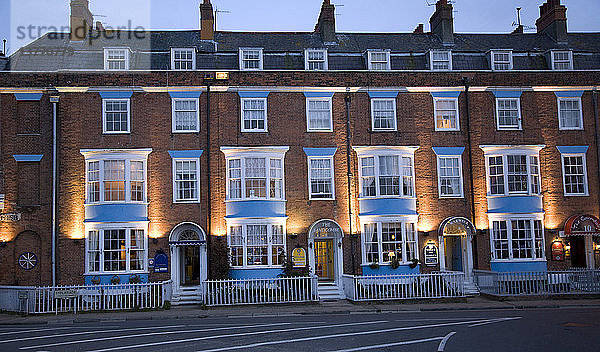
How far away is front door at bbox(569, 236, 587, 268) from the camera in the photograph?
100.0ft

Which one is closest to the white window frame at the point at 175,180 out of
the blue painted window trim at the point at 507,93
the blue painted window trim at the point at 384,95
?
the blue painted window trim at the point at 384,95

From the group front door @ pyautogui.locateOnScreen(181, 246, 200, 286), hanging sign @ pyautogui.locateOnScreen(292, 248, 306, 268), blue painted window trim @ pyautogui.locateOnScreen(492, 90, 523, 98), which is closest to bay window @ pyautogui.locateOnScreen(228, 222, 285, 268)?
hanging sign @ pyautogui.locateOnScreen(292, 248, 306, 268)

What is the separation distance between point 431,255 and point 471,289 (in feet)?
7.88

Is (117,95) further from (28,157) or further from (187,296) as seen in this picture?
(187,296)

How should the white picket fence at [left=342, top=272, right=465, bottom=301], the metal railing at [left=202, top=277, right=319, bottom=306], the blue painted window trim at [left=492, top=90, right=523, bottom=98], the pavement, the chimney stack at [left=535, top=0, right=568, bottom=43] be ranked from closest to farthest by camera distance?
the pavement < the metal railing at [left=202, top=277, right=319, bottom=306] < the white picket fence at [left=342, top=272, right=465, bottom=301] < the blue painted window trim at [left=492, top=90, right=523, bottom=98] < the chimney stack at [left=535, top=0, right=568, bottom=43]

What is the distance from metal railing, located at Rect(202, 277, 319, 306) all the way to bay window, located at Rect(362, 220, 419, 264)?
444 centimetres

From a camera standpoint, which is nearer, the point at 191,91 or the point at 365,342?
the point at 365,342

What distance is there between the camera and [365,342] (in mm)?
14852

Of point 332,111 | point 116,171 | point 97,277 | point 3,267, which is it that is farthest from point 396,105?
point 3,267

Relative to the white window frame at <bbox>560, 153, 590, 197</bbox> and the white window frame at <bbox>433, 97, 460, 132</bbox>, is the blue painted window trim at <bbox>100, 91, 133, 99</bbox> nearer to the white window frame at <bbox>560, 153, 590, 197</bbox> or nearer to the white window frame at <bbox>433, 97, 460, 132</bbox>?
the white window frame at <bbox>433, 97, 460, 132</bbox>

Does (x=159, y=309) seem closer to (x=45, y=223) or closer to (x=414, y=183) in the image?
(x=45, y=223)

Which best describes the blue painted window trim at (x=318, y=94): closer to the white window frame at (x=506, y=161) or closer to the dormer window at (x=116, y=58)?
the white window frame at (x=506, y=161)

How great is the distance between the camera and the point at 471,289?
28.2 meters

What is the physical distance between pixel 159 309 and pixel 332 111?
1235 cm
